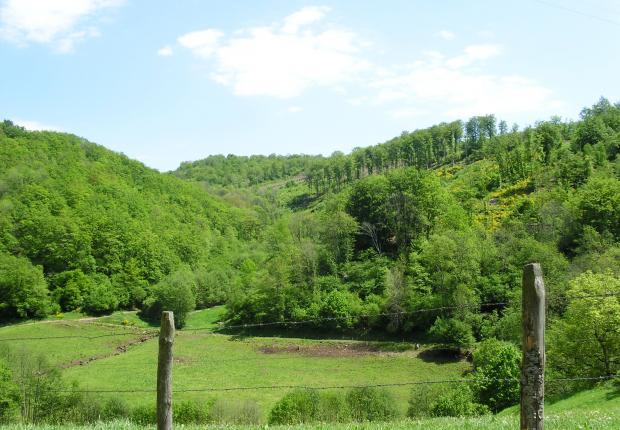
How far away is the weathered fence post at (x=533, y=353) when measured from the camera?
253 inches

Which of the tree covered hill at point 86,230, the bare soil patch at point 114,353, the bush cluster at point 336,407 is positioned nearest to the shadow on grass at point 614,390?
the bush cluster at point 336,407

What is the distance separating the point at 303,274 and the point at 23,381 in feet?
141

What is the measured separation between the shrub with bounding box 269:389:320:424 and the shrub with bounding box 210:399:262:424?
3.82 feet

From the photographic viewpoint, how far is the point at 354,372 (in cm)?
4584

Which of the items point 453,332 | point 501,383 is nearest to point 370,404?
point 501,383

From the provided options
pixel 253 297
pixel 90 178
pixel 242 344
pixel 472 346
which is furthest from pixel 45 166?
pixel 472 346

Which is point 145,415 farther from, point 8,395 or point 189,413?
point 8,395

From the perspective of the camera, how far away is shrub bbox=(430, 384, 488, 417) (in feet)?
91.6

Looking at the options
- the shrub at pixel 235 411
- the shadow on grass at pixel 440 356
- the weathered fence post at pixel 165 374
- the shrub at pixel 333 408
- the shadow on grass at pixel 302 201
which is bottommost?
the shadow on grass at pixel 440 356

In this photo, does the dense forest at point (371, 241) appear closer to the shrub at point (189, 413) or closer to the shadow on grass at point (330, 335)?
the shadow on grass at point (330, 335)

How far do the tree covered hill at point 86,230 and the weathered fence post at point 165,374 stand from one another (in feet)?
272

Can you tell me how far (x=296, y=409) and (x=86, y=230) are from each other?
8806 cm

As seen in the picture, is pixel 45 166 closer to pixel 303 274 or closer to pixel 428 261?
pixel 303 274

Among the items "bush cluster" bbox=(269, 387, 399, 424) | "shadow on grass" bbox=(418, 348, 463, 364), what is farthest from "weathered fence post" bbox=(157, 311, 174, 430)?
"shadow on grass" bbox=(418, 348, 463, 364)
